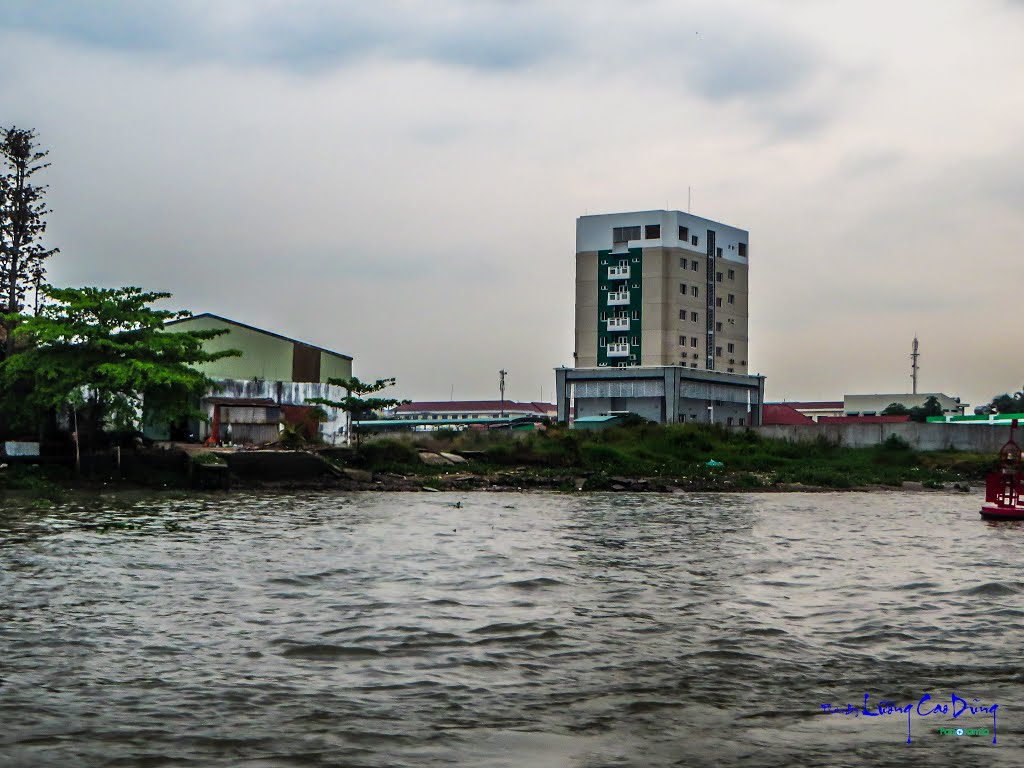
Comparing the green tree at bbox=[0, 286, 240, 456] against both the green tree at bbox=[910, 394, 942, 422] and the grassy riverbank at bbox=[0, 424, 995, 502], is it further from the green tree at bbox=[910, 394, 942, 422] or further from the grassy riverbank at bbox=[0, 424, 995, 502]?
the green tree at bbox=[910, 394, 942, 422]

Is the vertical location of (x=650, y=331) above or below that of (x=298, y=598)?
above

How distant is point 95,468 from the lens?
34.8 metres

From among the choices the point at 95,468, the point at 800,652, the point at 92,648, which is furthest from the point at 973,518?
the point at 95,468

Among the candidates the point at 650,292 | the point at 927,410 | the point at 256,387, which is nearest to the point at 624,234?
the point at 650,292

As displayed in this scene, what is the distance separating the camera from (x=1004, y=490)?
28188mm

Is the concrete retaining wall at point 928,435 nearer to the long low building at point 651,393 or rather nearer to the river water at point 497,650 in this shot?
the long low building at point 651,393

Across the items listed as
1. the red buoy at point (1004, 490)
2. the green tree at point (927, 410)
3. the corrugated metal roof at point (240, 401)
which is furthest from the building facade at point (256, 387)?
the green tree at point (927, 410)

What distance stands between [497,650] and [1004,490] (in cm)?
2272

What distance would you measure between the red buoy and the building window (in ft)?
195

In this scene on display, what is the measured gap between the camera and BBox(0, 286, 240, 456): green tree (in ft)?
111

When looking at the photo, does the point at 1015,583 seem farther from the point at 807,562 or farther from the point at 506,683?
the point at 506,683

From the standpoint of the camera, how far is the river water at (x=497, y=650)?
267 inches

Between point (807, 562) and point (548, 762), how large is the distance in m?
11.4

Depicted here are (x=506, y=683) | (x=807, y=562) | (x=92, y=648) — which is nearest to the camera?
(x=506, y=683)
